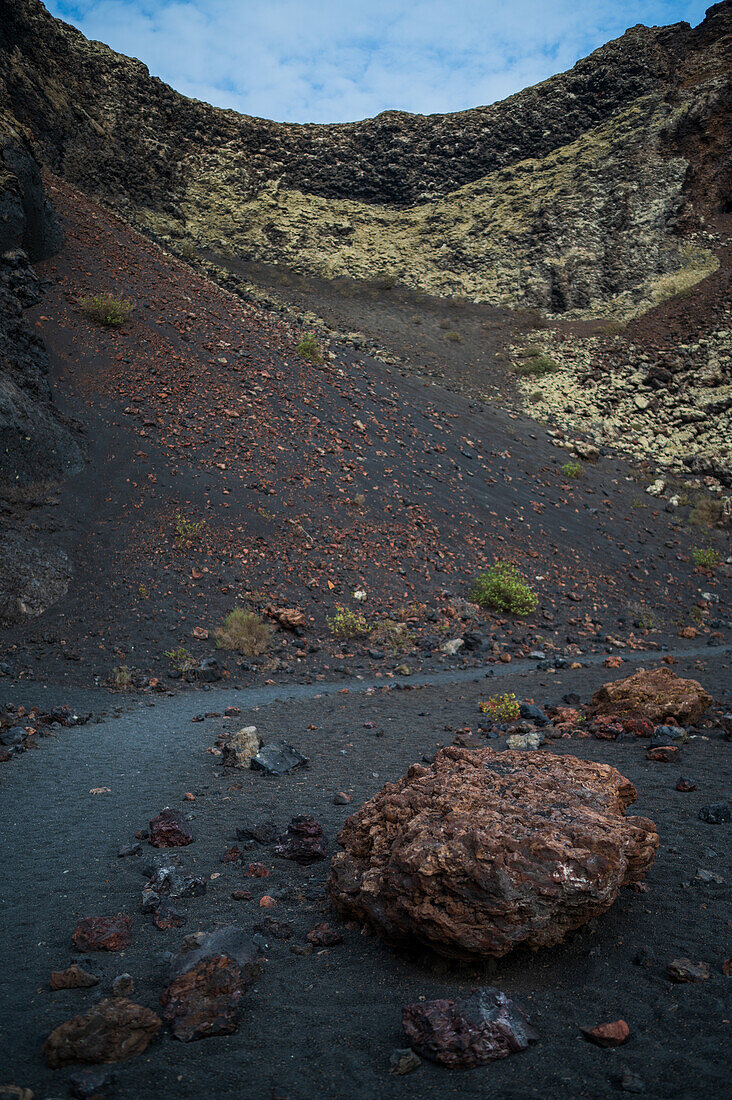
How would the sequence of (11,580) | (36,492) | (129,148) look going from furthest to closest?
(129,148), (36,492), (11,580)

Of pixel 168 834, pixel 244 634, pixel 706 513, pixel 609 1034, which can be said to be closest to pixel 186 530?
pixel 244 634

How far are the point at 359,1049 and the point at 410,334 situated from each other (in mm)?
25337

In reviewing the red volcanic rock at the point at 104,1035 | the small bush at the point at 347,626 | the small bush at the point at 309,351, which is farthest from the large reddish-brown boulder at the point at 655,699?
the small bush at the point at 309,351

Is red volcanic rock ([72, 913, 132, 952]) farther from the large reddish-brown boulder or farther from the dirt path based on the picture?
the large reddish-brown boulder

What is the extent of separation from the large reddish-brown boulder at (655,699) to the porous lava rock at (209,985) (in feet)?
14.0

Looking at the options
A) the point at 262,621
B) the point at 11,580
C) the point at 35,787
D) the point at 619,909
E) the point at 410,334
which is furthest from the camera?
the point at 410,334

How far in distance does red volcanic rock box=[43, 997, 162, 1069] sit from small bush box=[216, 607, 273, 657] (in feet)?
21.4

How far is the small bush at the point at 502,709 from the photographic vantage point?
6.00 m

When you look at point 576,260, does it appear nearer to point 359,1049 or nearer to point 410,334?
point 410,334

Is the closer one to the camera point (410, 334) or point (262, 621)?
point (262, 621)

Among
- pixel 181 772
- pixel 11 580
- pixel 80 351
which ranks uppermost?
pixel 80 351

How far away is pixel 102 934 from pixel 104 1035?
67 cm

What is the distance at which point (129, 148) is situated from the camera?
26.1 meters

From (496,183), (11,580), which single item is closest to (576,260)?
(496,183)
